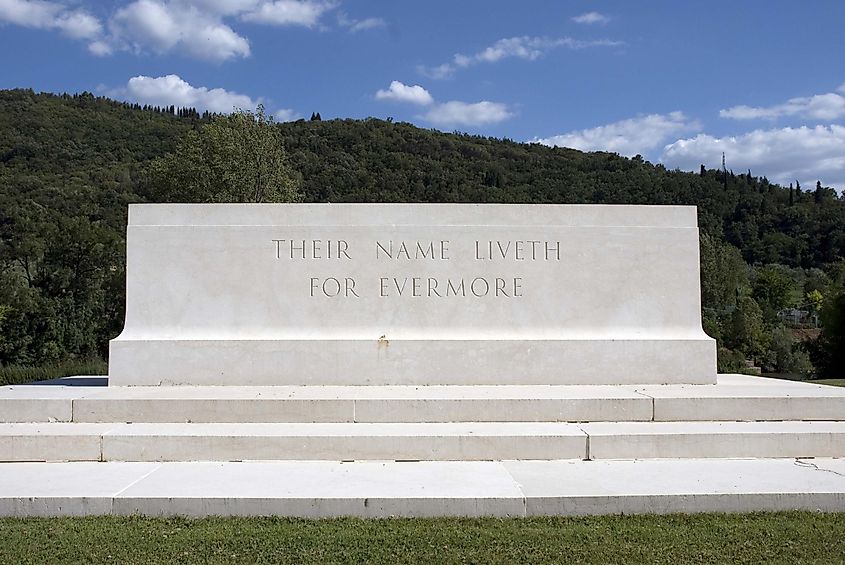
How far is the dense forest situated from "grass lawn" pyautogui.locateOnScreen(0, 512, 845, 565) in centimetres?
2566

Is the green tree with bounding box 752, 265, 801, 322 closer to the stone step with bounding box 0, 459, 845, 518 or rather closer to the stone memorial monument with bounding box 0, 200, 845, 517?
the stone memorial monument with bounding box 0, 200, 845, 517

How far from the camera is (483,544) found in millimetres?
4254

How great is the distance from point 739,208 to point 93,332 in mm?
57830

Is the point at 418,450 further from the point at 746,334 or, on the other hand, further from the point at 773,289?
the point at 773,289

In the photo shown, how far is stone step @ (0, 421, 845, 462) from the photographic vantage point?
6.03 m

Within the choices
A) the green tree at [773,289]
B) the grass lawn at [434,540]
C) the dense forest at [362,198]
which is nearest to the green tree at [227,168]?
the dense forest at [362,198]

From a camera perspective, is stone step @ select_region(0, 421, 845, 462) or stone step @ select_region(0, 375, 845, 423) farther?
stone step @ select_region(0, 375, 845, 423)

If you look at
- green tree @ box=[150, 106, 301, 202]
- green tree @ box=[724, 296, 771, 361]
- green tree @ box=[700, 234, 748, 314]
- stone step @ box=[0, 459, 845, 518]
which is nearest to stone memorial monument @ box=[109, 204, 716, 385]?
stone step @ box=[0, 459, 845, 518]

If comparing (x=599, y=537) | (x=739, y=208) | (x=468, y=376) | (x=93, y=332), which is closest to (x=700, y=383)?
(x=468, y=376)

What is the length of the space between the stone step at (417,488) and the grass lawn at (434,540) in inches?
4.8

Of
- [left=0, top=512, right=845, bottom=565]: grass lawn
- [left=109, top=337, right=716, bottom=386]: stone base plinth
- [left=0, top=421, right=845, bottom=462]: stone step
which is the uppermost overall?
[left=109, top=337, right=716, bottom=386]: stone base plinth

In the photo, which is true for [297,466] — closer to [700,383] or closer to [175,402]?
[175,402]

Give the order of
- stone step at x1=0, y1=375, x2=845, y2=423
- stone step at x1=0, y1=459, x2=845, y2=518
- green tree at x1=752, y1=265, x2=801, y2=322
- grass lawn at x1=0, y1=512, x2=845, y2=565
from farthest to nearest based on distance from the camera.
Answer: green tree at x1=752, y1=265, x2=801, y2=322, stone step at x1=0, y1=375, x2=845, y2=423, stone step at x1=0, y1=459, x2=845, y2=518, grass lawn at x1=0, y1=512, x2=845, y2=565

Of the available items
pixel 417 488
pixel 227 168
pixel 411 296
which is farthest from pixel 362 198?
pixel 417 488
